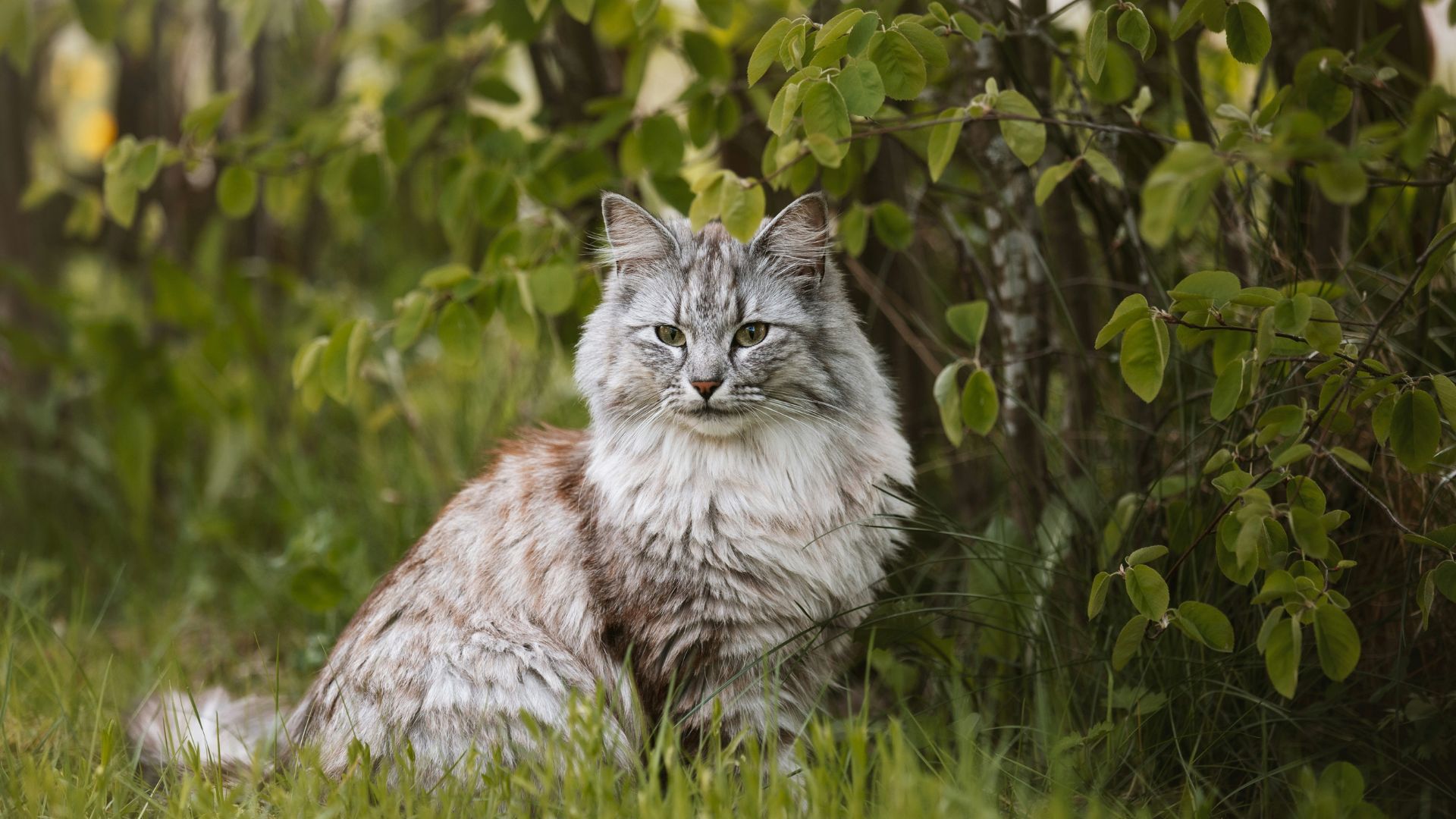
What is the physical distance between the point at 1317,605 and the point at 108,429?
4.51 meters

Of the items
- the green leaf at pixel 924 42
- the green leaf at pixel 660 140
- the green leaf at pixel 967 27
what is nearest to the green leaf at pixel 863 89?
the green leaf at pixel 924 42

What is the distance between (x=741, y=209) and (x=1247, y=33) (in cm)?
95

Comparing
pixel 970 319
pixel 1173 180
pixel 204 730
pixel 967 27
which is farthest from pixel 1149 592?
pixel 204 730

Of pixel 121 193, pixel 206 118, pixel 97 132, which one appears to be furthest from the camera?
pixel 97 132

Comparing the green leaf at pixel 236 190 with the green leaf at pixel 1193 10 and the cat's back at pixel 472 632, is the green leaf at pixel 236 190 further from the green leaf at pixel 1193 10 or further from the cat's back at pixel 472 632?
the green leaf at pixel 1193 10

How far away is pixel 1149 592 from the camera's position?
2111 mm

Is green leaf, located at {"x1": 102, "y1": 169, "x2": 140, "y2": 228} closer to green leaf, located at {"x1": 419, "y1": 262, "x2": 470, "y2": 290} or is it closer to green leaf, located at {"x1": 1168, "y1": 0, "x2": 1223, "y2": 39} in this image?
green leaf, located at {"x1": 419, "y1": 262, "x2": 470, "y2": 290}

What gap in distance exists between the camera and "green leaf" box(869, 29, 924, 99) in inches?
84.7

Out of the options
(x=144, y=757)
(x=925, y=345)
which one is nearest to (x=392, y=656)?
(x=144, y=757)

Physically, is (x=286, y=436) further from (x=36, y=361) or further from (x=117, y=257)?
(x=117, y=257)

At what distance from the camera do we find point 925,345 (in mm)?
3539

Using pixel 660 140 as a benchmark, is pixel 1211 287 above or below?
Answer: below

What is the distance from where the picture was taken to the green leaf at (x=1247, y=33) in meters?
2.03

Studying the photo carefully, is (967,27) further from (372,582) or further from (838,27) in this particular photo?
(372,582)
